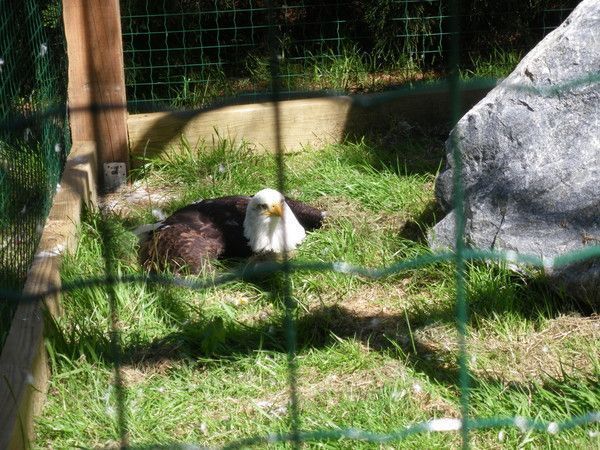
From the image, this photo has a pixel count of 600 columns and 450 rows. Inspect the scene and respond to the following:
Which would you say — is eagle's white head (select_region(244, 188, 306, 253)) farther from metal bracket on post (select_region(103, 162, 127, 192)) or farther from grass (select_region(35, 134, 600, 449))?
metal bracket on post (select_region(103, 162, 127, 192))

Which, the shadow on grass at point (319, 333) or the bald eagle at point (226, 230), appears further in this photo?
the bald eagle at point (226, 230)

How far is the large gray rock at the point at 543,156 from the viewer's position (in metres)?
2.89

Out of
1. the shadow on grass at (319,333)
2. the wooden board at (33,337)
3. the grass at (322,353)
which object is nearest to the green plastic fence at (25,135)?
A: the wooden board at (33,337)

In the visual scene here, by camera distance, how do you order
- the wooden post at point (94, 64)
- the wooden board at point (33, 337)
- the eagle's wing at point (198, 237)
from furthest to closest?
1. the wooden post at point (94, 64)
2. the eagle's wing at point (198, 237)
3. the wooden board at point (33, 337)

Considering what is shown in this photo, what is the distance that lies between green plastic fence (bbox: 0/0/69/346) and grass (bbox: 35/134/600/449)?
20 cm

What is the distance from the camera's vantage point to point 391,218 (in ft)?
11.9

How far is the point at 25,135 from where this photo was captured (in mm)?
3029

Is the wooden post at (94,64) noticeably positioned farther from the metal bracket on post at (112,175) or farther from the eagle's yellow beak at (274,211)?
the eagle's yellow beak at (274,211)

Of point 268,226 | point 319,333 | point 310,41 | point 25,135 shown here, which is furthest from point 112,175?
point 319,333

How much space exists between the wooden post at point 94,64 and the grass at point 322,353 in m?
0.65

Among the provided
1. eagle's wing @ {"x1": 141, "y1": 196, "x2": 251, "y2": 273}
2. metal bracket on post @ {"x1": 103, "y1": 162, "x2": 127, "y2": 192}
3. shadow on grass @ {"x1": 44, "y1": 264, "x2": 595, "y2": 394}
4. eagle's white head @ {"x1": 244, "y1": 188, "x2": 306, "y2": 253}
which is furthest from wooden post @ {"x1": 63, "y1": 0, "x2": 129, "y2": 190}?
shadow on grass @ {"x1": 44, "y1": 264, "x2": 595, "y2": 394}

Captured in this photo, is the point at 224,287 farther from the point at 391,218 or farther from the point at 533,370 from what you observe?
the point at 533,370

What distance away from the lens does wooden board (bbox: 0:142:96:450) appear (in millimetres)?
2164

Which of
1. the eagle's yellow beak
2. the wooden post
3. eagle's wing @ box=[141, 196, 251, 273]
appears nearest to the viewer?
eagle's wing @ box=[141, 196, 251, 273]
